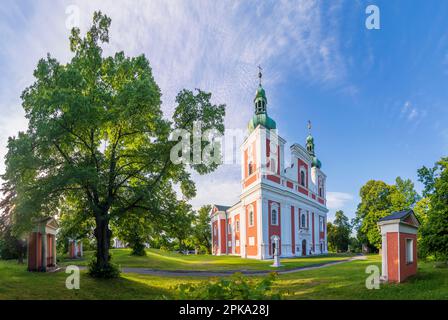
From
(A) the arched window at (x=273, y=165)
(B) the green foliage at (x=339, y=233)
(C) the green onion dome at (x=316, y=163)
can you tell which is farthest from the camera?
(B) the green foliage at (x=339, y=233)

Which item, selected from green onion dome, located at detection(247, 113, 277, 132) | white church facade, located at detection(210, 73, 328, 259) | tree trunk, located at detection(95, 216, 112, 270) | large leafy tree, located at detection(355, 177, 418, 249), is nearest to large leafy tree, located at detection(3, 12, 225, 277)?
tree trunk, located at detection(95, 216, 112, 270)

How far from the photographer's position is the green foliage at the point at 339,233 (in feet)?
236

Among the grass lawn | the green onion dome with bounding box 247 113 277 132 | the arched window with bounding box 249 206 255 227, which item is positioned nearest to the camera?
the grass lawn

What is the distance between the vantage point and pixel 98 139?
17.3 m

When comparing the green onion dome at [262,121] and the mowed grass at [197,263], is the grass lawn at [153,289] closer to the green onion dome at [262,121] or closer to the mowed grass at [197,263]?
the mowed grass at [197,263]

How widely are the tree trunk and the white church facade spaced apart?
2364 centimetres

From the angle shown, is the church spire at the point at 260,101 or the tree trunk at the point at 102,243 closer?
the tree trunk at the point at 102,243

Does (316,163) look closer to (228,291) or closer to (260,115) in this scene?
(260,115)

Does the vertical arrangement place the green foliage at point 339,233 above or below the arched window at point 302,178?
below

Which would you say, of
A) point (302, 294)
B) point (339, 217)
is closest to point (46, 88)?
point (302, 294)

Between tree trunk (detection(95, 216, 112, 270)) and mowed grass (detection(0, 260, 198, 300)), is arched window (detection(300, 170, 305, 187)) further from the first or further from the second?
tree trunk (detection(95, 216, 112, 270))

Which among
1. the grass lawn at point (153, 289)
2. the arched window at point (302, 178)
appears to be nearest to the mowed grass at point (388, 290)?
the grass lawn at point (153, 289)

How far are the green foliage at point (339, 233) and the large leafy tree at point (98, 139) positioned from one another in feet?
203

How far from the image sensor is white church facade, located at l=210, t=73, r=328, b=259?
39.6m
